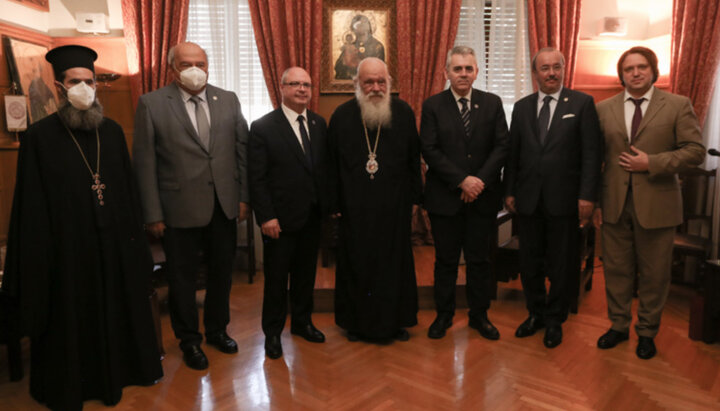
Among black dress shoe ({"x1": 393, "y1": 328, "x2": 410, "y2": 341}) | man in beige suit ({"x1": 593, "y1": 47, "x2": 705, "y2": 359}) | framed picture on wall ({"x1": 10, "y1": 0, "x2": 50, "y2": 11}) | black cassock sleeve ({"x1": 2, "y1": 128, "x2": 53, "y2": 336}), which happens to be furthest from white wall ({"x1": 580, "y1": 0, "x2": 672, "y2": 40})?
framed picture on wall ({"x1": 10, "y1": 0, "x2": 50, "y2": 11})

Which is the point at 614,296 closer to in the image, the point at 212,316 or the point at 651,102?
the point at 651,102

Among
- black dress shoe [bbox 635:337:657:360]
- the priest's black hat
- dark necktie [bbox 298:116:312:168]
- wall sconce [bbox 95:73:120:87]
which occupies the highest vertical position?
wall sconce [bbox 95:73:120:87]

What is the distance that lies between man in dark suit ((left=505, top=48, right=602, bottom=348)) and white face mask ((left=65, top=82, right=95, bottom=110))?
2.36 meters

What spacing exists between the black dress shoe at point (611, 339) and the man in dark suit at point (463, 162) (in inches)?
25.0

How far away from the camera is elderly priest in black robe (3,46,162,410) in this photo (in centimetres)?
220

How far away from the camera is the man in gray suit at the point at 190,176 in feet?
8.48

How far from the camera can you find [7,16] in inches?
162

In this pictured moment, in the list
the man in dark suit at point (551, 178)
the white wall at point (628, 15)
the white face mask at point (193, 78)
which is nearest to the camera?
the white face mask at point (193, 78)

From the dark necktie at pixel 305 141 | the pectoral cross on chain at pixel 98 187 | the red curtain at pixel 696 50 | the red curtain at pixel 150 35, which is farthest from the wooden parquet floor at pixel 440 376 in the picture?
the red curtain at pixel 150 35

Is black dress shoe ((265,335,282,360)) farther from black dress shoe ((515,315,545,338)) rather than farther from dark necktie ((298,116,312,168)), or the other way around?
black dress shoe ((515,315,545,338))

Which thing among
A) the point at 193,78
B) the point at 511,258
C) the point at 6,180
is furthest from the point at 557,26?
the point at 6,180

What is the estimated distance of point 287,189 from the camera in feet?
9.14

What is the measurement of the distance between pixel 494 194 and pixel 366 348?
48.6 inches

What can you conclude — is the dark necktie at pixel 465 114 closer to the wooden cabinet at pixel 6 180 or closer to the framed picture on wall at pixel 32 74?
the framed picture on wall at pixel 32 74
